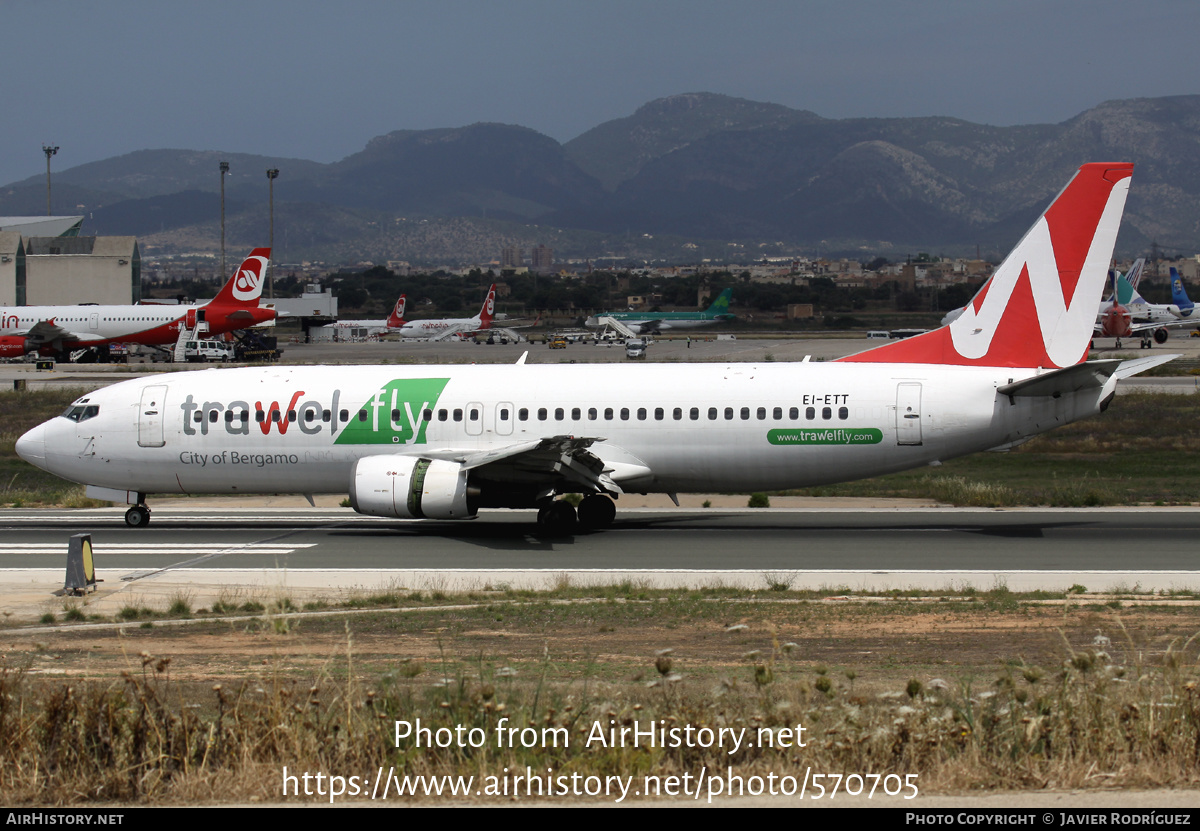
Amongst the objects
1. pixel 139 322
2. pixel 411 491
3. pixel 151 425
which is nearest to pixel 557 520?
pixel 411 491

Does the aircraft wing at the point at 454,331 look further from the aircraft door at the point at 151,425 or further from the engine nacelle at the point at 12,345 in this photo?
the aircraft door at the point at 151,425

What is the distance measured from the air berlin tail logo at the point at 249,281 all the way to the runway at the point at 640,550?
2394 inches

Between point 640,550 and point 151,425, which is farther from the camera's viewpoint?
point 151,425

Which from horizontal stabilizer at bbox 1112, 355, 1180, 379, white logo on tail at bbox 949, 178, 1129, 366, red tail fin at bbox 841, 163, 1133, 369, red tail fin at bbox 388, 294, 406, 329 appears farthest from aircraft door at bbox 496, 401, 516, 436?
red tail fin at bbox 388, 294, 406, 329

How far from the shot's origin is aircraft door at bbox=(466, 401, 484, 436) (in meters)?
27.8

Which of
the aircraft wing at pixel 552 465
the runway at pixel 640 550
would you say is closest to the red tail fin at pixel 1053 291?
the runway at pixel 640 550

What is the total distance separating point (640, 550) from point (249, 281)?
73308mm

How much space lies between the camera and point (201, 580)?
72.8 ft

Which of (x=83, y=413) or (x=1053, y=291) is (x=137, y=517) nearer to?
(x=83, y=413)

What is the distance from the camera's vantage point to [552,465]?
1027 inches

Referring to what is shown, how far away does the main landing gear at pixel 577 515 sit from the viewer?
27.2 m

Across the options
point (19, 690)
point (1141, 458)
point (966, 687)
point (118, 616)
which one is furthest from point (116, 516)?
point (1141, 458)

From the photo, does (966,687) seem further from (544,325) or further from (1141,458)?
(544,325)
